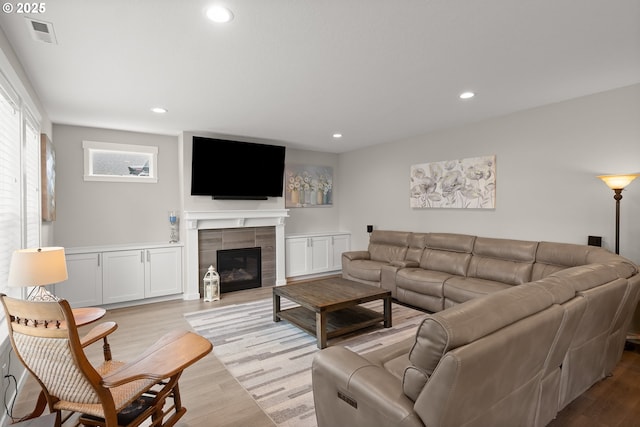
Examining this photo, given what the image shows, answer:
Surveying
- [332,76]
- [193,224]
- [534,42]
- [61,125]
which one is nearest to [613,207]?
[534,42]

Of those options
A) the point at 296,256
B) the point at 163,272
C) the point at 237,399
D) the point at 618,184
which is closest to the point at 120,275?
the point at 163,272

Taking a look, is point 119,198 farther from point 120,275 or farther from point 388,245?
point 388,245

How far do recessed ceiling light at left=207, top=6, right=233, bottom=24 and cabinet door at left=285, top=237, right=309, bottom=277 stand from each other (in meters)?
4.34

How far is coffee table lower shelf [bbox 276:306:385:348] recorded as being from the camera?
329 centimetres

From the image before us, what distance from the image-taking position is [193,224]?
16.0ft

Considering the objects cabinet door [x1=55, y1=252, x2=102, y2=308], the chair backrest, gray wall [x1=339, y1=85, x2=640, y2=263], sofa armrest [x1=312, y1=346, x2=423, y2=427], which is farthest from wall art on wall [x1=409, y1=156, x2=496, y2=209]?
cabinet door [x1=55, y1=252, x2=102, y2=308]

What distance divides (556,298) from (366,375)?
3.46 feet

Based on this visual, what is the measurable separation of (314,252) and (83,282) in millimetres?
3644

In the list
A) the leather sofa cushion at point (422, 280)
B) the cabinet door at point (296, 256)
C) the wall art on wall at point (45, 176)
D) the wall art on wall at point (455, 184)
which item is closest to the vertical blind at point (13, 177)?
the wall art on wall at point (45, 176)

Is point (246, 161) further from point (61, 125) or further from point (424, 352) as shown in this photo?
point (424, 352)

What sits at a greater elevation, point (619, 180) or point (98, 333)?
point (619, 180)

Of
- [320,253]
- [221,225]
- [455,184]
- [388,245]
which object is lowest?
[320,253]

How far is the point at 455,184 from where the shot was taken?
4.77m

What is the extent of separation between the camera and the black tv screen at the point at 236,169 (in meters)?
4.91
